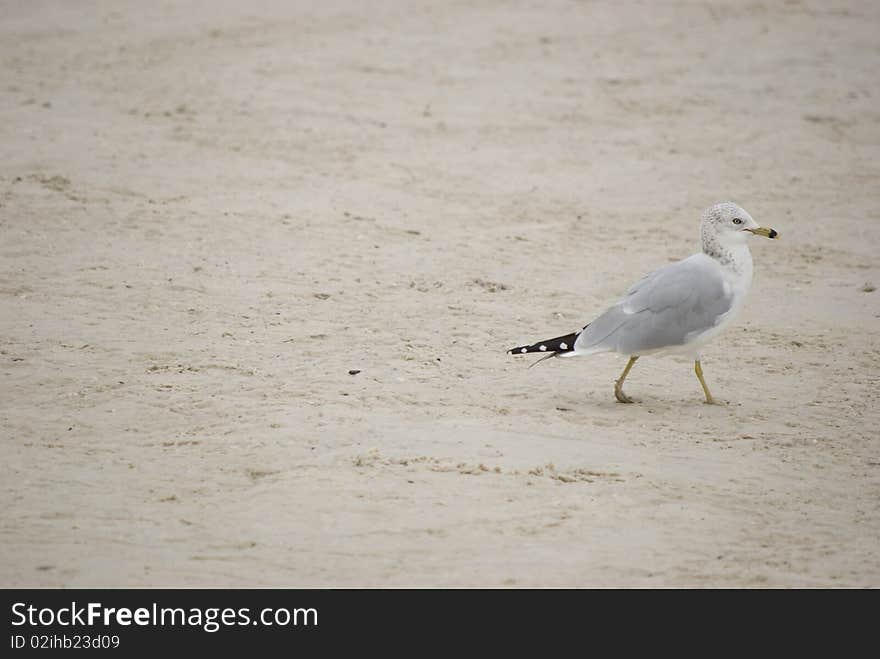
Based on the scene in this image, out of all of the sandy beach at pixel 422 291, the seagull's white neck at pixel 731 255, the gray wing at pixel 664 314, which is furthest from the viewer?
the seagull's white neck at pixel 731 255

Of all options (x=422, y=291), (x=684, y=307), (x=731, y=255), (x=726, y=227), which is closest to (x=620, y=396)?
(x=684, y=307)

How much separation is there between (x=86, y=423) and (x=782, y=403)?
367 cm

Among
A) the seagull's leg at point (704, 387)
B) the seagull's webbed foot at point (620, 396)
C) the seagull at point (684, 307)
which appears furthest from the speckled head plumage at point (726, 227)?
the seagull's webbed foot at point (620, 396)

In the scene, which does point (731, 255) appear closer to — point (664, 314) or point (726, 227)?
point (726, 227)

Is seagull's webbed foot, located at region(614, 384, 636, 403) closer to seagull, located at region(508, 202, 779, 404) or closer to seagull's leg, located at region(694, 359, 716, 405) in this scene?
seagull, located at region(508, 202, 779, 404)

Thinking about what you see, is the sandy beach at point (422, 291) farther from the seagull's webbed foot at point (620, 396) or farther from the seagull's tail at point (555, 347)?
the seagull's tail at point (555, 347)

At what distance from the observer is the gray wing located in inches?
242

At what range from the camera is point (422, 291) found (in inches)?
305

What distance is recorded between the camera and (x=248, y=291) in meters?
7.53

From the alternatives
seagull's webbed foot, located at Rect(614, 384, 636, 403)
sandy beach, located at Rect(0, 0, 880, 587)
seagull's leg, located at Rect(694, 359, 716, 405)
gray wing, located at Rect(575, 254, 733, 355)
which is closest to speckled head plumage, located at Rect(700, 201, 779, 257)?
gray wing, located at Rect(575, 254, 733, 355)

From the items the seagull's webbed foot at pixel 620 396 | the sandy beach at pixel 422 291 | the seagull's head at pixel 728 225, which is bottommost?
the seagull's webbed foot at pixel 620 396

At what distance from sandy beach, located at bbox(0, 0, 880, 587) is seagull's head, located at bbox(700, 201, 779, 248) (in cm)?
87

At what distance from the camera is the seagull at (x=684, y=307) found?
615cm

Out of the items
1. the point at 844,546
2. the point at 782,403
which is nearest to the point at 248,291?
the point at 782,403
